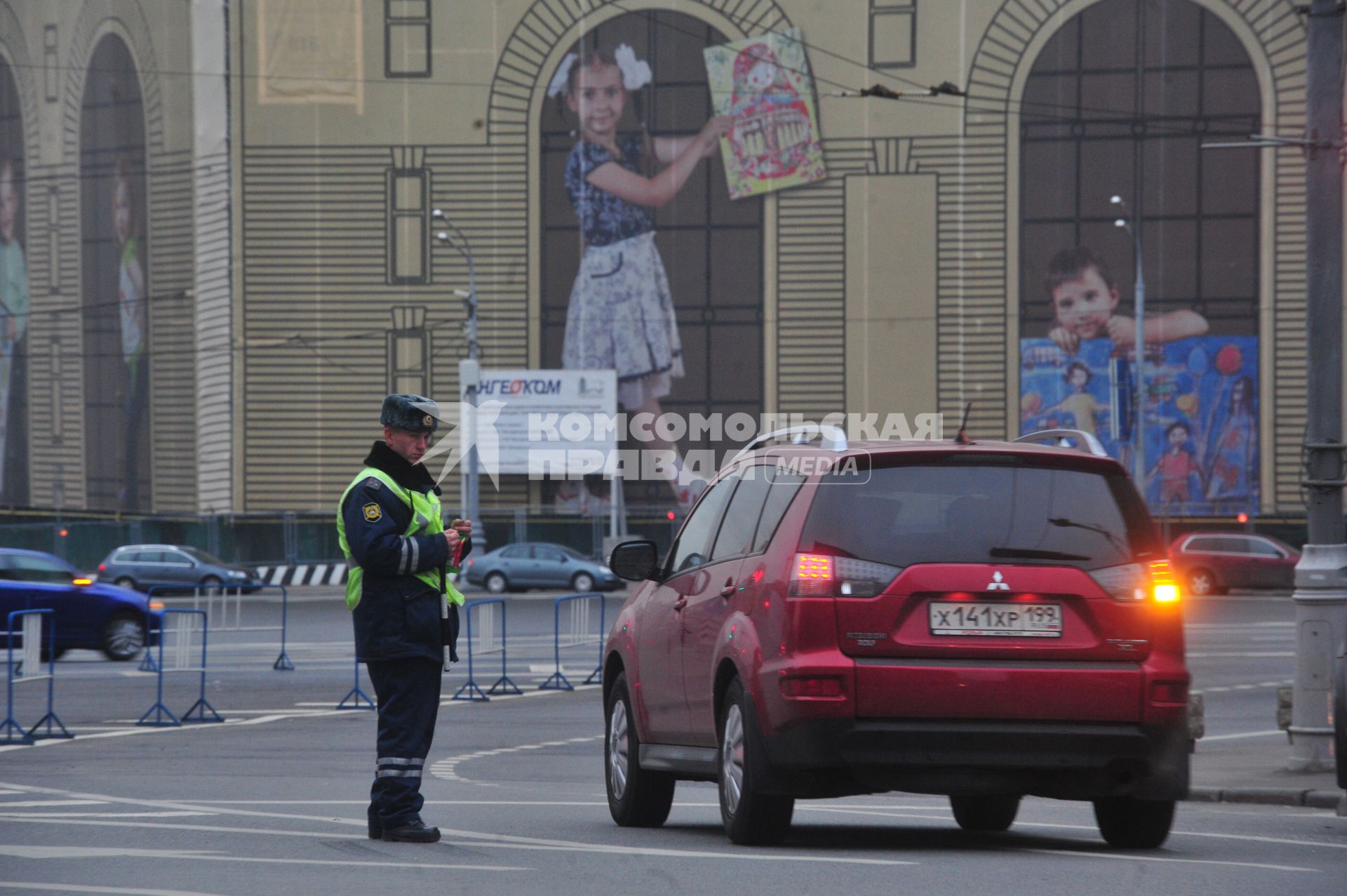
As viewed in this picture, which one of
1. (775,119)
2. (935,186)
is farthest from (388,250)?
(935,186)

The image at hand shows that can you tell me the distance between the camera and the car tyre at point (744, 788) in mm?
7422

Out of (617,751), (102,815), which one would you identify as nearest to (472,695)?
(102,815)

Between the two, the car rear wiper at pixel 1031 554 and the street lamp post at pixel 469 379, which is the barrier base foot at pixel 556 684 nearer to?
the car rear wiper at pixel 1031 554

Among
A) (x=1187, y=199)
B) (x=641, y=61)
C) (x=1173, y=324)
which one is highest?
(x=641, y=61)

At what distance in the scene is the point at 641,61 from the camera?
48188mm

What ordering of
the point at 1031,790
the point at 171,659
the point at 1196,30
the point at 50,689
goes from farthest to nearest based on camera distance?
1. the point at 1196,30
2. the point at 171,659
3. the point at 50,689
4. the point at 1031,790

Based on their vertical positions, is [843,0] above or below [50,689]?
above

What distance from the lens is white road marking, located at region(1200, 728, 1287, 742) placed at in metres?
15.4

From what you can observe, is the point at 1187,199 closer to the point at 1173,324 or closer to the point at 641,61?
the point at 1173,324

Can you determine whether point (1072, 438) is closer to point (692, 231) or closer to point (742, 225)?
point (742, 225)

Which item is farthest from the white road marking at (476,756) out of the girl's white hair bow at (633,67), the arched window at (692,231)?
the girl's white hair bow at (633,67)

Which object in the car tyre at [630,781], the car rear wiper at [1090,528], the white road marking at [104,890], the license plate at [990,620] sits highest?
the car rear wiper at [1090,528]

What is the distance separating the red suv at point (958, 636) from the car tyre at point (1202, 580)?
114ft

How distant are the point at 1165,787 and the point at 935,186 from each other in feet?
134
